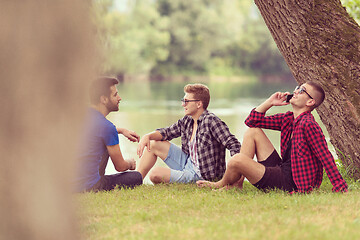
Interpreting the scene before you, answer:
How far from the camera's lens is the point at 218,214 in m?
4.30

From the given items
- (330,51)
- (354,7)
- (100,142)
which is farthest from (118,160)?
(354,7)

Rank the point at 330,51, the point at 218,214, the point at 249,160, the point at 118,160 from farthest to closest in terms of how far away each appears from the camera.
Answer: the point at 330,51, the point at 118,160, the point at 249,160, the point at 218,214

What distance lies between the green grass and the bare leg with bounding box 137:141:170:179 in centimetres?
73

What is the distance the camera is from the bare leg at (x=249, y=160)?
505 cm

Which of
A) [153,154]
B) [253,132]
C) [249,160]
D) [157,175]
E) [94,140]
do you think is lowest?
[157,175]

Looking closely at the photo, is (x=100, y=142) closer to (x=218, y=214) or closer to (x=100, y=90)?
(x=100, y=90)

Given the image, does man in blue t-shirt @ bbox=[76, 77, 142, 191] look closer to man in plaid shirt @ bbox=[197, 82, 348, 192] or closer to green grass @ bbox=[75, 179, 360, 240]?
green grass @ bbox=[75, 179, 360, 240]

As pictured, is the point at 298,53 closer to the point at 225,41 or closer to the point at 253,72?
the point at 225,41

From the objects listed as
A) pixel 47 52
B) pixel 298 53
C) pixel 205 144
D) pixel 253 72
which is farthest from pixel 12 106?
pixel 253 72

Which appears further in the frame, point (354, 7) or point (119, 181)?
point (354, 7)

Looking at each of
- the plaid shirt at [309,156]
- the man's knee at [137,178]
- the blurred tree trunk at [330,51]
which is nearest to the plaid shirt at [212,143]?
the man's knee at [137,178]

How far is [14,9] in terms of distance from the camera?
8.45 feet

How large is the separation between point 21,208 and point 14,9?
1040mm

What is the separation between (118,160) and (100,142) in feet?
0.92
